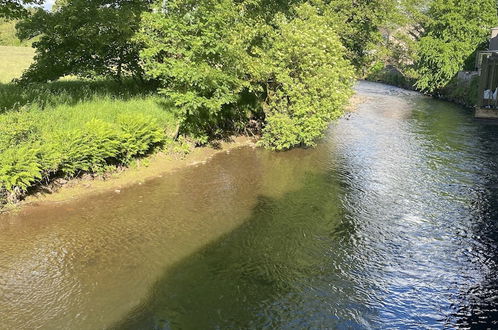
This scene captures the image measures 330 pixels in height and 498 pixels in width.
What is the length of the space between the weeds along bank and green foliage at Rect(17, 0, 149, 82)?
1.39m

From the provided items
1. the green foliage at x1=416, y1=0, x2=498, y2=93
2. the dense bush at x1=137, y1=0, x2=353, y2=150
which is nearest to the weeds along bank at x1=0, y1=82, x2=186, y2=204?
the dense bush at x1=137, y1=0, x2=353, y2=150

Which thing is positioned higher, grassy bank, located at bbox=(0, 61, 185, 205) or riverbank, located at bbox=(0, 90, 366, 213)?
grassy bank, located at bbox=(0, 61, 185, 205)

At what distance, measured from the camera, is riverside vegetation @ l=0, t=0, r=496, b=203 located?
13195mm

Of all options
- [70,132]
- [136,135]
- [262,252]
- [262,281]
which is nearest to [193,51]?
[136,135]

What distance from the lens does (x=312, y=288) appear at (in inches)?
360

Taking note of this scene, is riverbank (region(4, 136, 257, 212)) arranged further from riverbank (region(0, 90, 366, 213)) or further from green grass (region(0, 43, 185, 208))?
green grass (region(0, 43, 185, 208))

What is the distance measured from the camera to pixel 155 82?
20.8 metres

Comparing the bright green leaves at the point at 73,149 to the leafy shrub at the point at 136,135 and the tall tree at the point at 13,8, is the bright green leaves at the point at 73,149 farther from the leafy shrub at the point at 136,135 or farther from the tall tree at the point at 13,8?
the tall tree at the point at 13,8

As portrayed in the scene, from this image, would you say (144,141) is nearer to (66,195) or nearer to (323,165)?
(66,195)

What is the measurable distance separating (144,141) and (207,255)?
677 centimetres

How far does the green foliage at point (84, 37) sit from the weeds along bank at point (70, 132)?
1.39 m

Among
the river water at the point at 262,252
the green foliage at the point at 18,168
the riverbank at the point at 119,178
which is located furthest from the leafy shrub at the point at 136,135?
the green foliage at the point at 18,168

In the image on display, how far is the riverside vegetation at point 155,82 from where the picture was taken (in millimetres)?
13195

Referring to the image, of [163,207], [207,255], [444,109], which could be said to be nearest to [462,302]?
[207,255]
